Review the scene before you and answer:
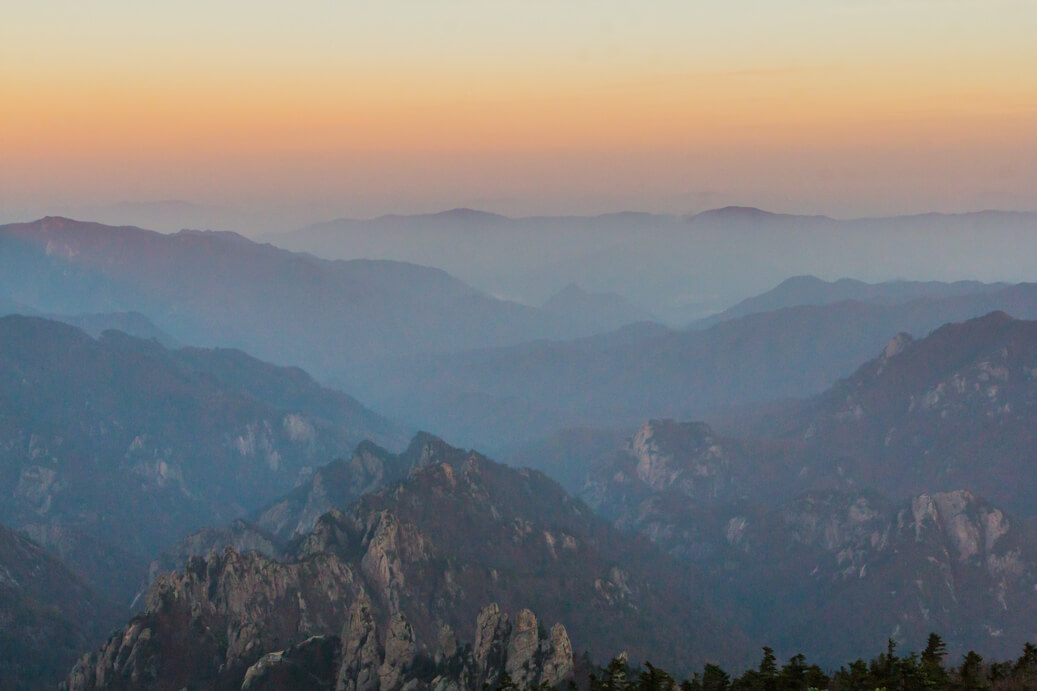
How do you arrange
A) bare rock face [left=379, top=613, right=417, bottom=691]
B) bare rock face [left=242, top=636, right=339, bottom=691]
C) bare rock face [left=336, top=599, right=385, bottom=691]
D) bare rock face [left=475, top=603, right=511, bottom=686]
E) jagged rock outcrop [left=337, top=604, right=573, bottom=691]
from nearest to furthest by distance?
jagged rock outcrop [left=337, top=604, right=573, bottom=691], bare rock face [left=379, top=613, right=417, bottom=691], bare rock face [left=475, top=603, right=511, bottom=686], bare rock face [left=336, top=599, right=385, bottom=691], bare rock face [left=242, top=636, right=339, bottom=691]

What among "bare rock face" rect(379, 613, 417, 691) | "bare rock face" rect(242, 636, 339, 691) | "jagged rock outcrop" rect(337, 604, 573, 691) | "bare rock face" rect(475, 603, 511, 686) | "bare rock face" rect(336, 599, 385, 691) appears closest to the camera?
"jagged rock outcrop" rect(337, 604, 573, 691)

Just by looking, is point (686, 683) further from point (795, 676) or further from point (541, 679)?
point (541, 679)

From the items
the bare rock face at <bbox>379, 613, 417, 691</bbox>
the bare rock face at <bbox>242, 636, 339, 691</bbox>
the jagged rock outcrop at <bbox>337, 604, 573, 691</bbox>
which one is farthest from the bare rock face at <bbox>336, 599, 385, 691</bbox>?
the bare rock face at <bbox>242, 636, 339, 691</bbox>

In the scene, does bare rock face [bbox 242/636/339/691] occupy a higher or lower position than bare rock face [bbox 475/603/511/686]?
lower

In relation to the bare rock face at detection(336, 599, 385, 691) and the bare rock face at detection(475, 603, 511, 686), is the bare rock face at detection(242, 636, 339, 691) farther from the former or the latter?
the bare rock face at detection(475, 603, 511, 686)

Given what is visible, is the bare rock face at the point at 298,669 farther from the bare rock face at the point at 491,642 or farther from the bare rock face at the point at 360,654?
the bare rock face at the point at 491,642

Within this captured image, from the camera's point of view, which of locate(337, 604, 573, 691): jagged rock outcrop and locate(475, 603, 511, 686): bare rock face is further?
locate(475, 603, 511, 686): bare rock face

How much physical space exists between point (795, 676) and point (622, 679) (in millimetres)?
19401

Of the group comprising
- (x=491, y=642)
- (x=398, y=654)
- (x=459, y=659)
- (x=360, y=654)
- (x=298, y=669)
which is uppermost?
(x=491, y=642)

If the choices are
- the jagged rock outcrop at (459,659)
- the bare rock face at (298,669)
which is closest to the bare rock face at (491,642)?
the jagged rock outcrop at (459,659)

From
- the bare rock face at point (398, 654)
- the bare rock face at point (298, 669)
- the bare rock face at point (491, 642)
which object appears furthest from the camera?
the bare rock face at point (298, 669)

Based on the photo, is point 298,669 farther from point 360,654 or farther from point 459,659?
point 459,659

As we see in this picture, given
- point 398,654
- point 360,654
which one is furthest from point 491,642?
point 360,654

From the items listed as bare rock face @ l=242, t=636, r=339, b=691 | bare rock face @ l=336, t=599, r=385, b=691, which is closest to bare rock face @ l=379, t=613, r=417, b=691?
bare rock face @ l=336, t=599, r=385, b=691
